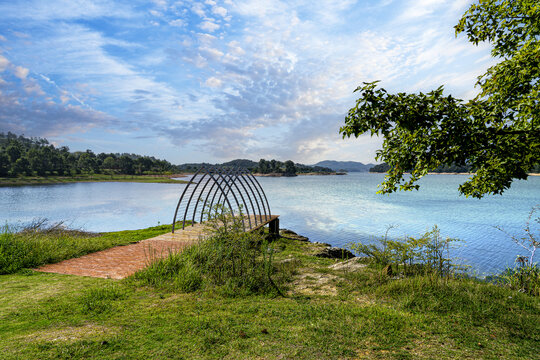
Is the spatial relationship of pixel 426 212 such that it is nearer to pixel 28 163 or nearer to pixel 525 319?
pixel 525 319

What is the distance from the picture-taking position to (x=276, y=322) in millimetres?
4473

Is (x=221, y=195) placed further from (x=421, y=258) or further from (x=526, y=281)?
(x=526, y=281)

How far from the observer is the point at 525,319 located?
183 inches

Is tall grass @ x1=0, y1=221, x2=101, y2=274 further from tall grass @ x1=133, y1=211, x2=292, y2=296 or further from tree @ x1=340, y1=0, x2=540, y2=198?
tree @ x1=340, y1=0, x2=540, y2=198

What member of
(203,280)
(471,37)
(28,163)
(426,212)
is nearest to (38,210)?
(203,280)

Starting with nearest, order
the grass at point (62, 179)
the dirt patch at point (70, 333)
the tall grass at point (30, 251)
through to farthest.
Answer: the dirt patch at point (70, 333) < the tall grass at point (30, 251) < the grass at point (62, 179)

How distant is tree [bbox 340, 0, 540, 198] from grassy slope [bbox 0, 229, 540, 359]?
2418 millimetres

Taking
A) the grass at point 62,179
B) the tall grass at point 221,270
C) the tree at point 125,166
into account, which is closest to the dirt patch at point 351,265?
the tall grass at point 221,270

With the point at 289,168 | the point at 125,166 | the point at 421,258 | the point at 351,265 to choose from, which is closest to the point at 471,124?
the point at 421,258

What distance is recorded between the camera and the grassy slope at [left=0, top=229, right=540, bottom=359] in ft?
12.0

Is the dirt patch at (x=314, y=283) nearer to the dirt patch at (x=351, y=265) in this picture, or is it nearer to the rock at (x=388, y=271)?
the dirt patch at (x=351, y=265)

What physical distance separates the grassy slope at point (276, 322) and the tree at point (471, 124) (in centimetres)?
242

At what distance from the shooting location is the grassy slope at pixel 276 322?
3646 mm

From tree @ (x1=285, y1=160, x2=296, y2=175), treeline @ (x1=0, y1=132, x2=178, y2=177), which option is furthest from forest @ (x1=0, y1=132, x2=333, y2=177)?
tree @ (x1=285, y1=160, x2=296, y2=175)
